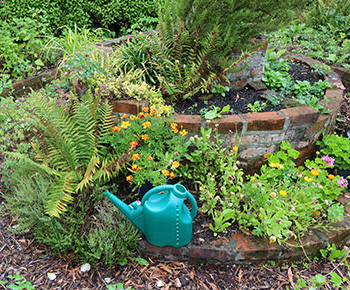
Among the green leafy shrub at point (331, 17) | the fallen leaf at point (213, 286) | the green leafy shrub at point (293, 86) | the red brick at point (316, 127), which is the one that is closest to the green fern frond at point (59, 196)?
the fallen leaf at point (213, 286)

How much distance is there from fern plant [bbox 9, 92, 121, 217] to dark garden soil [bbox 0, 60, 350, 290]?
1.28 feet

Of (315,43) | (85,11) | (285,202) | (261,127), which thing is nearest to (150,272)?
(285,202)

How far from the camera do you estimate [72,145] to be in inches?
99.3

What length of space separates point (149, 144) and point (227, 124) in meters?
0.69

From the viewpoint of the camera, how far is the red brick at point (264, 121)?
8.71ft

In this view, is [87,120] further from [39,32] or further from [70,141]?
[39,32]

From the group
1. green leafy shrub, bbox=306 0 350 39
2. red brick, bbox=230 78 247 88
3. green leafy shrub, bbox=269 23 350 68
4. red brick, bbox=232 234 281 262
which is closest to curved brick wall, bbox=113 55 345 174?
Answer: red brick, bbox=230 78 247 88

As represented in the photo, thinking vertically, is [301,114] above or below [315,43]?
above

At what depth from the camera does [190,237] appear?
2221 millimetres

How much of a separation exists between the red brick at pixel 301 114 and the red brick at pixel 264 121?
11 cm

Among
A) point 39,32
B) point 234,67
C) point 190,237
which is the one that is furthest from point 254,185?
point 39,32

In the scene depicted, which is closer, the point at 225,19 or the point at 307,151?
the point at 225,19

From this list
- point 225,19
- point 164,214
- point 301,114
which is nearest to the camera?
point 164,214

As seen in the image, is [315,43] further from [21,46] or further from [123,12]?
[21,46]
